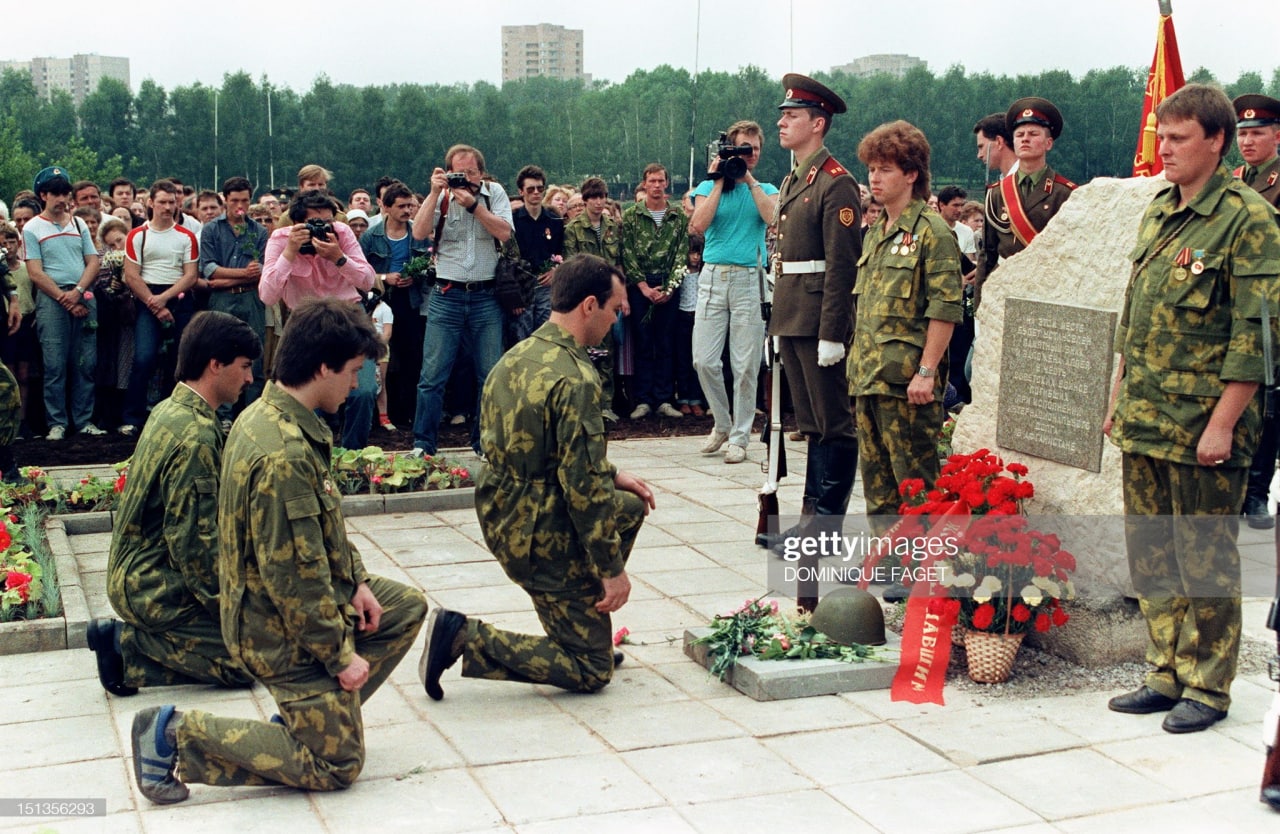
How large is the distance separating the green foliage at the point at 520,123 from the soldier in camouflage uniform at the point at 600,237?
2.53 feet

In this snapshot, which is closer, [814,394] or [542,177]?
[814,394]

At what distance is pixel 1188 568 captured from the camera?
478 cm

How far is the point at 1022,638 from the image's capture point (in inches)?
215

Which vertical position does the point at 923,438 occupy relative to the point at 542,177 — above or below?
below

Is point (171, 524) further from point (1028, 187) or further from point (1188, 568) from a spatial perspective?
point (1028, 187)

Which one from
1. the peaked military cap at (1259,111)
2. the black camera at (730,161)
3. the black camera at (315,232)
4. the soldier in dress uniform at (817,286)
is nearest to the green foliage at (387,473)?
the black camera at (315,232)

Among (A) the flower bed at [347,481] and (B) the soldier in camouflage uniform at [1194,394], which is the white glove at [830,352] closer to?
(B) the soldier in camouflage uniform at [1194,394]

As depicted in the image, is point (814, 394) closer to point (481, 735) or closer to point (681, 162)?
point (481, 735)

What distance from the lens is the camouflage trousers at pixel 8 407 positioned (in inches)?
313

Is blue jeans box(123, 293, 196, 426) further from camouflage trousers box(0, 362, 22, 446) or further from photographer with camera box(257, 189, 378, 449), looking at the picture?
camouflage trousers box(0, 362, 22, 446)

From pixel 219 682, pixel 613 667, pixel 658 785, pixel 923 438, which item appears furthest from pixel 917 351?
pixel 219 682

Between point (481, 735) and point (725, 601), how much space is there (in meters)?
1.99

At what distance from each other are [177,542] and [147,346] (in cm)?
603

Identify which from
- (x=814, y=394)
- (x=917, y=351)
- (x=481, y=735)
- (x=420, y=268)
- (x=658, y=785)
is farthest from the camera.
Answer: (x=420, y=268)
